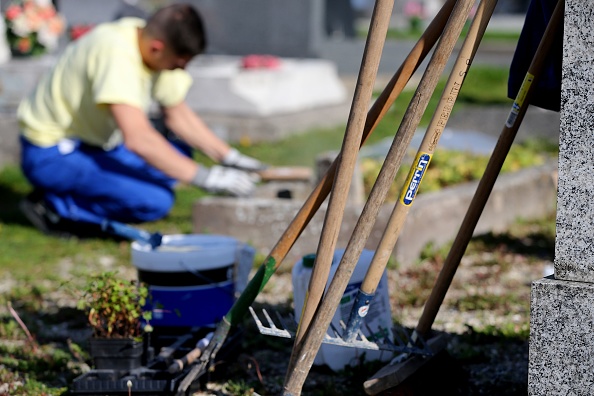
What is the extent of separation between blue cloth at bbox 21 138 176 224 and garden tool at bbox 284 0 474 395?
3.24 metres

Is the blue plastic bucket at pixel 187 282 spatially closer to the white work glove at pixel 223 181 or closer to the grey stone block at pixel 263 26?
the white work glove at pixel 223 181

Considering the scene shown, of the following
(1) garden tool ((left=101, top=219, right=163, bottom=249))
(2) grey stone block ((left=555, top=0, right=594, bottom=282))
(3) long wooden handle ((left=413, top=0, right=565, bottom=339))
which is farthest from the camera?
(1) garden tool ((left=101, top=219, right=163, bottom=249))

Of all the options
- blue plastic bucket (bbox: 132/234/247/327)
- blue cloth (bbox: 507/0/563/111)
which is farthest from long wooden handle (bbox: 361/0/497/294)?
blue plastic bucket (bbox: 132/234/247/327)

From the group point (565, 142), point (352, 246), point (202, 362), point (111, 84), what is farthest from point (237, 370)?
point (111, 84)

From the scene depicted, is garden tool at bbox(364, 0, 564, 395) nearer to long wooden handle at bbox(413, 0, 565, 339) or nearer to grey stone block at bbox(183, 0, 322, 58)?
long wooden handle at bbox(413, 0, 565, 339)

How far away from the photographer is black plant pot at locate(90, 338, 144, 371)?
2.65 meters

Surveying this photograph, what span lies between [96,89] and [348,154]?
108 inches

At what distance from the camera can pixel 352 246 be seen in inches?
85.4

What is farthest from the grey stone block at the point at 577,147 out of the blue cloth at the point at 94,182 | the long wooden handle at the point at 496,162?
the blue cloth at the point at 94,182

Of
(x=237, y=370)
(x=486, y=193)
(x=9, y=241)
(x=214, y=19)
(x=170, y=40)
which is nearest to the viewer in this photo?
(x=486, y=193)

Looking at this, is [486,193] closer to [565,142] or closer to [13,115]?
[565,142]

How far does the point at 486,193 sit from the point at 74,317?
6.78ft

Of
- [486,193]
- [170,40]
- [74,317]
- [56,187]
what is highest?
[170,40]

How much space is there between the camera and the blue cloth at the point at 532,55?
2459 millimetres
